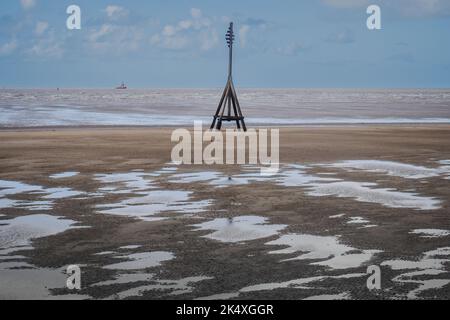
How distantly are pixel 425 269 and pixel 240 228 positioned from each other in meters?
2.72

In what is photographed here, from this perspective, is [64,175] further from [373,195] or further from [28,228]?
[373,195]

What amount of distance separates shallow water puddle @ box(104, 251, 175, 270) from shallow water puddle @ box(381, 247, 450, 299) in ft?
7.89

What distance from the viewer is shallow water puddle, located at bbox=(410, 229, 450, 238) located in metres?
7.57

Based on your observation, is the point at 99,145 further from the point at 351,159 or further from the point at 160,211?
the point at 160,211

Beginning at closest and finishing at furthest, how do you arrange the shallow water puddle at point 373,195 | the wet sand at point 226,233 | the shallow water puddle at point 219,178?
1. the wet sand at point 226,233
2. the shallow water puddle at point 373,195
3. the shallow water puddle at point 219,178

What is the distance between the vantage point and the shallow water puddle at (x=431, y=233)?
7566 millimetres

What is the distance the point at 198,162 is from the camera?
16156mm

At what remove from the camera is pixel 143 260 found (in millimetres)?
6438

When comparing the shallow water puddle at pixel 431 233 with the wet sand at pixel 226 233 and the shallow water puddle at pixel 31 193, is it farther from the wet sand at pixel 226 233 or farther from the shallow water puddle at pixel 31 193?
the shallow water puddle at pixel 31 193

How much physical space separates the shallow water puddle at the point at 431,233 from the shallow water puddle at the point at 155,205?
11.0ft

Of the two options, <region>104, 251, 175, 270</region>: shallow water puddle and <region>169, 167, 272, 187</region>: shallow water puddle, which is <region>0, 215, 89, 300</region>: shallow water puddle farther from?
<region>169, 167, 272, 187</region>: shallow water puddle

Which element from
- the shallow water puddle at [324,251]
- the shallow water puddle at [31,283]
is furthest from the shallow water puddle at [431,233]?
the shallow water puddle at [31,283]

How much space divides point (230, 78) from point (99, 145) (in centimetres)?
707
